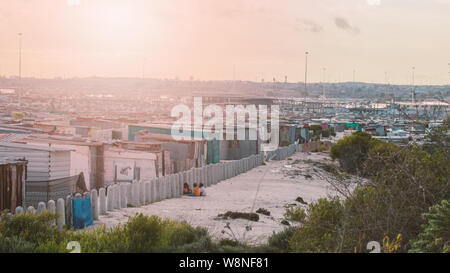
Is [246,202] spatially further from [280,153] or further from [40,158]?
[280,153]

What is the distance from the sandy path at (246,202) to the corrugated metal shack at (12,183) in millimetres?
1760

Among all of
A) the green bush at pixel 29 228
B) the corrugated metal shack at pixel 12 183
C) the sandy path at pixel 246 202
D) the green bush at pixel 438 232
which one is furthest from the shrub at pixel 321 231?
the corrugated metal shack at pixel 12 183

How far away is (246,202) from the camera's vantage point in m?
16.1

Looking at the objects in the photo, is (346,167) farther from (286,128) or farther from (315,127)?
(315,127)

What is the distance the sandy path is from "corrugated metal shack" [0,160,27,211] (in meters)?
1.76

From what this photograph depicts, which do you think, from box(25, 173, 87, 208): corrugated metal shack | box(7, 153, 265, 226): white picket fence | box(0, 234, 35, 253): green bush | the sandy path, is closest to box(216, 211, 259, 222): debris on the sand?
the sandy path

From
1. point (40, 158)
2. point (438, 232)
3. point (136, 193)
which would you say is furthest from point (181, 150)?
point (438, 232)

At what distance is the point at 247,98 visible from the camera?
104625mm

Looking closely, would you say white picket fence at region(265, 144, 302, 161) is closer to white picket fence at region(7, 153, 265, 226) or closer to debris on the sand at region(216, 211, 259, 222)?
white picket fence at region(7, 153, 265, 226)

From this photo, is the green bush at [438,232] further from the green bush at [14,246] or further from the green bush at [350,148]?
the green bush at [350,148]

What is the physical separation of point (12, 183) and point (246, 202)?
7.41 m

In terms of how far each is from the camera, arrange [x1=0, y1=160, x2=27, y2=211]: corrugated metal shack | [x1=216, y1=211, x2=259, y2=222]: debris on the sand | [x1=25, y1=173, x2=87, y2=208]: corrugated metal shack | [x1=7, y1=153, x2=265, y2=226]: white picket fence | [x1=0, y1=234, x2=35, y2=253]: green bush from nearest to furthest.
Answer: [x1=0, y1=234, x2=35, y2=253]: green bush, [x1=7, y1=153, x2=265, y2=226]: white picket fence, [x1=0, y1=160, x2=27, y2=211]: corrugated metal shack, [x1=25, y1=173, x2=87, y2=208]: corrugated metal shack, [x1=216, y1=211, x2=259, y2=222]: debris on the sand

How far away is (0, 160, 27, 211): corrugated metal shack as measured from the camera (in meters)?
10.6
